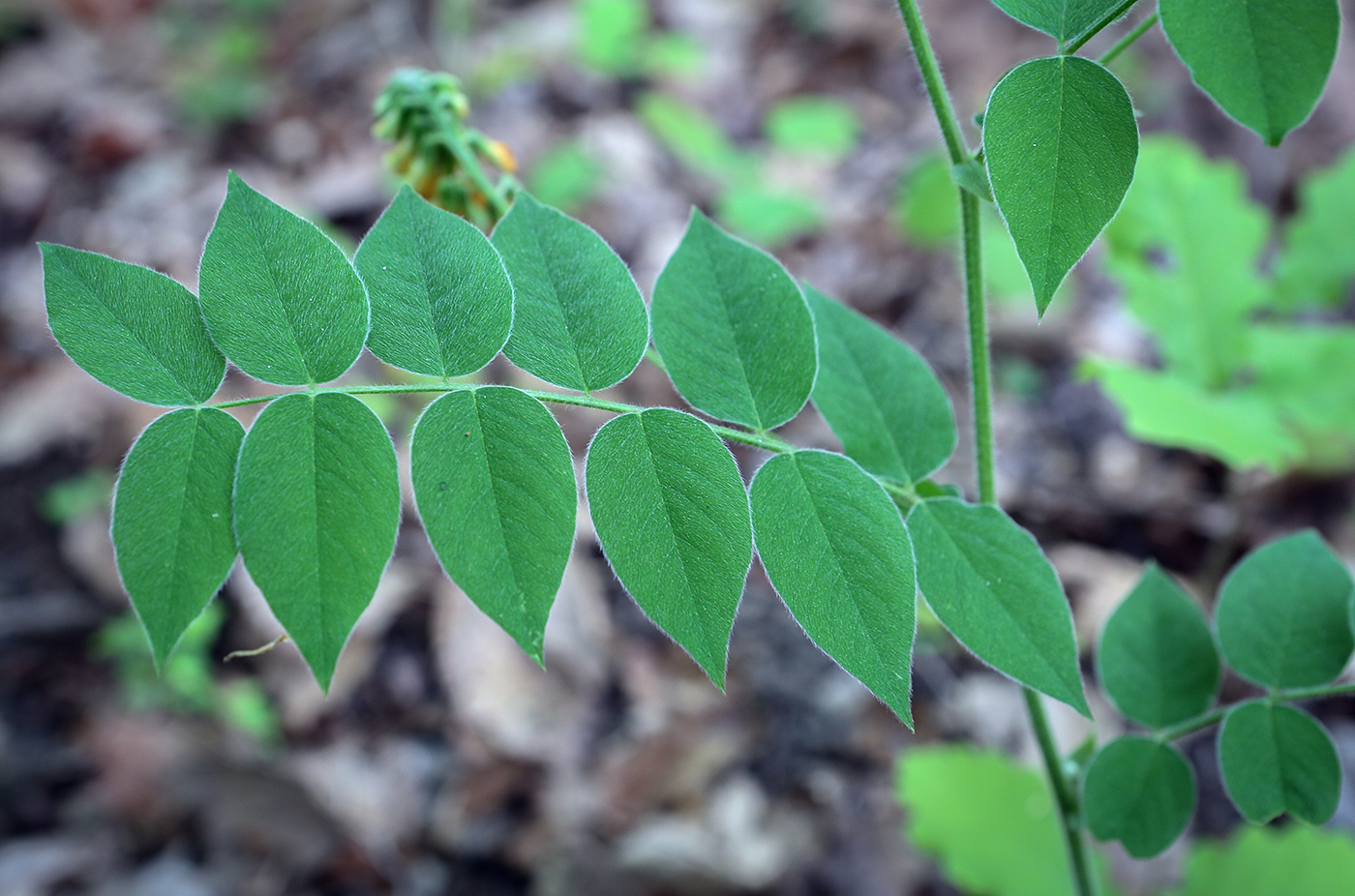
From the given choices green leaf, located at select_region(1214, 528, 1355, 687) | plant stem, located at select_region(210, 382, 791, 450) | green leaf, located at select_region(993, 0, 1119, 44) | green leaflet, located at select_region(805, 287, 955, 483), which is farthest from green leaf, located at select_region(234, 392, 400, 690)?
green leaf, located at select_region(1214, 528, 1355, 687)

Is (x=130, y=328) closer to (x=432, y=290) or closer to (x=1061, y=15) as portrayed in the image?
(x=432, y=290)

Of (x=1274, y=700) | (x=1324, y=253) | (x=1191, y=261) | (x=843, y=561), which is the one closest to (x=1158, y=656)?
(x=1274, y=700)

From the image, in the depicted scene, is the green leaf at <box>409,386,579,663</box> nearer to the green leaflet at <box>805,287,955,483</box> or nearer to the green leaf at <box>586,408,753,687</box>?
the green leaf at <box>586,408,753,687</box>

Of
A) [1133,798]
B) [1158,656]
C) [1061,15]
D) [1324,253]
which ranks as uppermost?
[1061,15]

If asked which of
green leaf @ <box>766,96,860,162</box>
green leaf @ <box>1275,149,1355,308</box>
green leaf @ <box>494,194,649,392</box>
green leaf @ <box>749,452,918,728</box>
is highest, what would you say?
green leaf @ <box>766,96,860,162</box>

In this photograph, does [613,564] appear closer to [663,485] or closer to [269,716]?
[663,485]

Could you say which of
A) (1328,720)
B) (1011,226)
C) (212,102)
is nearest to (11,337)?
(212,102)
